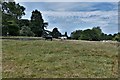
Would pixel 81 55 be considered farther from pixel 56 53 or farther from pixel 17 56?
pixel 17 56

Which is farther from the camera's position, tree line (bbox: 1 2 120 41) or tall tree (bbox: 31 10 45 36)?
tall tree (bbox: 31 10 45 36)

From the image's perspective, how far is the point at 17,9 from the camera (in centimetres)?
2034

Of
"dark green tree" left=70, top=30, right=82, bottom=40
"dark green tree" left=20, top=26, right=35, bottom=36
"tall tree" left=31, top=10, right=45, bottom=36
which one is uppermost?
"tall tree" left=31, top=10, right=45, bottom=36

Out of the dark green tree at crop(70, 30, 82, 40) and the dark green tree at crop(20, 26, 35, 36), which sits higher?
the dark green tree at crop(20, 26, 35, 36)

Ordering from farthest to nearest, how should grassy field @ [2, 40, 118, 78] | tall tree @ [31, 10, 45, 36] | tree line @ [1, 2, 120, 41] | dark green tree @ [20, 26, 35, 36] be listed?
1. tall tree @ [31, 10, 45, 36]
2. dark green tree @ [20, 26, 35, 36]
3. tree line @ [1, 2, 120, 41]
4. grassy field @ [2, 40, 118, 78]

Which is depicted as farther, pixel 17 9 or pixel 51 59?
pixel 17 9

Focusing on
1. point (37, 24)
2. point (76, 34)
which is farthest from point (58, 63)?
point (37, 24)

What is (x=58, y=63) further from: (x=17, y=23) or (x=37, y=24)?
(x=37, y=24)

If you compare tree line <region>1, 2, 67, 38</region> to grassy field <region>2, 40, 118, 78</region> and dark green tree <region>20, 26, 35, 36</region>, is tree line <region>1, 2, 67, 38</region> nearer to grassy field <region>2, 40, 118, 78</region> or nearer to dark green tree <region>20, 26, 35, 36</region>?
dark green tree <region>20, 26, 35, 36</region>

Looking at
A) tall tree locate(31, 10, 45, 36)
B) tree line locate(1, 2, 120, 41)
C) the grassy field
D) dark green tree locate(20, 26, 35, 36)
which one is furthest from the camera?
tall tree locate(31, 10, 45, 36)

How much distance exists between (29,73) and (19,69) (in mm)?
561

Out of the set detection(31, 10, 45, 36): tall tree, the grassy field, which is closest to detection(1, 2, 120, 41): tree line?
detection(31, 10, 45, 36): tall tree

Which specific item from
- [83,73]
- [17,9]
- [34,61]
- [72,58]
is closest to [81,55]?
[72,58]

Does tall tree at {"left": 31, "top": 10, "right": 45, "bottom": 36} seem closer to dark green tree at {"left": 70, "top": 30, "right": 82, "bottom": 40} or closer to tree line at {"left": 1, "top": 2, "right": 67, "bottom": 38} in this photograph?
tree line at {"left": 1, "top": 2, "right": 67, "bottom": 38}
